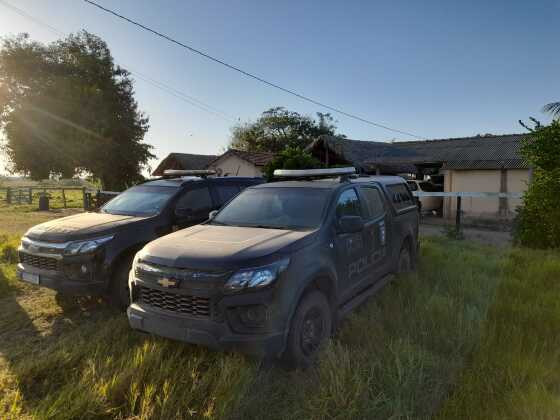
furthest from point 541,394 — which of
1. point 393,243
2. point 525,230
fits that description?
point 525,230

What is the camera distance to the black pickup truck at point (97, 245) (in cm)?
446

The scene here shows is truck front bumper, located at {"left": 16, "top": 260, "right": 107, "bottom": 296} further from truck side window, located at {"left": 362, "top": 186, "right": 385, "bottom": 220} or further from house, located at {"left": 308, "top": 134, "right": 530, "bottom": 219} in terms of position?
house, located at {"left": 308, "top": 134, "right": 530, "bottom": 219}

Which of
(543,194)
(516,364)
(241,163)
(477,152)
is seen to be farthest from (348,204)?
(241,163)

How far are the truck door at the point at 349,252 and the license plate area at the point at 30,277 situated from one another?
3693 mm

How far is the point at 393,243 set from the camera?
5.19 m

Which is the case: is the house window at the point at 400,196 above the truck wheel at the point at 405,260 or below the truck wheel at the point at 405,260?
above

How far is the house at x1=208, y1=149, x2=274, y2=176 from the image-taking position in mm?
22094

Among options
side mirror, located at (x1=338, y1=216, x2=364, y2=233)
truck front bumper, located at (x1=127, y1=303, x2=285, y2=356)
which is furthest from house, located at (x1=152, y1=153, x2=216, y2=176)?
truck front bumper, located at (x1=127, y1=303, x2=285, y2=356)

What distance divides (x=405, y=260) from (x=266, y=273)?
3.43m

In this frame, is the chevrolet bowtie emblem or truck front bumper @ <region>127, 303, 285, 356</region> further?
the chevrolet bowtie emblem

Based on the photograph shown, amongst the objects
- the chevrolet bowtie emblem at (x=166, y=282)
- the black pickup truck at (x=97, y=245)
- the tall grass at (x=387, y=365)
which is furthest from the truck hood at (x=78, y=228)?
the tall grass at (x=387, y=365)

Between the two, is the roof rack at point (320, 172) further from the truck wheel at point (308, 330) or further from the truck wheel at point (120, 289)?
the truck wheel at point (120, 289)

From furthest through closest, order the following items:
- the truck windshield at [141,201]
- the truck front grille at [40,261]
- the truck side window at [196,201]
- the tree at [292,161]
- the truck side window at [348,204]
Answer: the tree at [292,161] < the truck side window at [196,201] < the truck windshield at [141,201] < the truck front grille at [40,261] < the truck side window at [348,204]

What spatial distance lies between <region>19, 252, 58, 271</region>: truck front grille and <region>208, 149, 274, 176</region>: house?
1707cm
